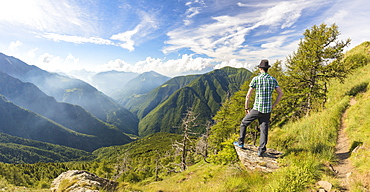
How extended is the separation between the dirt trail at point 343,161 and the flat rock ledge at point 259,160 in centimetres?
182

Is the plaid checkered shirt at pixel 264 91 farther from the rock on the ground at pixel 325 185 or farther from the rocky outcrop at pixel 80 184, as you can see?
the rocky outcrop at pixel 80 184

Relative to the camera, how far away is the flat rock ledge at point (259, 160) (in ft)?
20.3

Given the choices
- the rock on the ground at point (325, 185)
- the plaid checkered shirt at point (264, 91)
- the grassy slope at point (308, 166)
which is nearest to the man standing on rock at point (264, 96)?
the plaid checkered shirt at point (264, 91)

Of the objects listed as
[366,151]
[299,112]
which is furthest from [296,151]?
[299,112]

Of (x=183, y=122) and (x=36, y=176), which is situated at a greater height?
(x=183, y=122)

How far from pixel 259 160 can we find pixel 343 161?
2972 mm

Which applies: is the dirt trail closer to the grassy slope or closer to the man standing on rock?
the grassy slope

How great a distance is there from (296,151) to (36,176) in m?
174

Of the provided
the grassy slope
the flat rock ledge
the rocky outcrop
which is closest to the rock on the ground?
the grassy slope

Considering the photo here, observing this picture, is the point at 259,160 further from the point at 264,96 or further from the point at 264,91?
the point at 264,91

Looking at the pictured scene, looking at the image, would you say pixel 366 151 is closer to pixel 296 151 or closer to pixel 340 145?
pixel 340 145

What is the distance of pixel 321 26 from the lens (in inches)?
669

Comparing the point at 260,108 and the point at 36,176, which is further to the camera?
the point at 36,176

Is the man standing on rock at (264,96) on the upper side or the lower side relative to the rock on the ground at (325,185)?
upper
